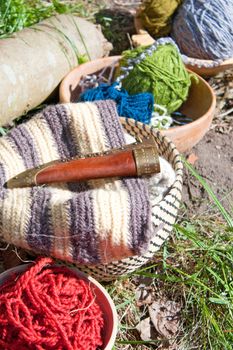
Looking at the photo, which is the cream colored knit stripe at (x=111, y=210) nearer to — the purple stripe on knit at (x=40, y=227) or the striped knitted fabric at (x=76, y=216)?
the striped knitted fabric at (x=76, y=216)

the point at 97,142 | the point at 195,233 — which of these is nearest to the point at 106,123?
the point at 97,142

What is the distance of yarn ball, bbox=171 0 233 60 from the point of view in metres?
2.35

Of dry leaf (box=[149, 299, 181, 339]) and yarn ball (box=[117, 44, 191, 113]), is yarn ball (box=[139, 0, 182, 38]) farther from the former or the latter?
dry leaf (box=[149, 299, 181, 339])

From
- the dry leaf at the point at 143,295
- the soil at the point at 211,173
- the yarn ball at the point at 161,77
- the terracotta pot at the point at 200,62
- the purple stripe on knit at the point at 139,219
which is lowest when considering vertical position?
the soil at the point at 211,173

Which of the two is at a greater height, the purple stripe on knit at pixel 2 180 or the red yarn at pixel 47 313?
the purple stripe on knit at pixel 2 180

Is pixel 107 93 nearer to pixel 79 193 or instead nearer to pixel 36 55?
pixel 36 55

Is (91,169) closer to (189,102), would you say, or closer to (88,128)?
(88,128)

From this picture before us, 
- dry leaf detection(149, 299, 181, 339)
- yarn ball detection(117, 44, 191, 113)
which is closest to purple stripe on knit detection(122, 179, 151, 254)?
dry leaf detection(149, 299, 181, 339)

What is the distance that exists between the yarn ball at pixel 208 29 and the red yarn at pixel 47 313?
1.43 metres

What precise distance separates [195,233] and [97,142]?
49 centimetres

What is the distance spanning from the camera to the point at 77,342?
1.20 m

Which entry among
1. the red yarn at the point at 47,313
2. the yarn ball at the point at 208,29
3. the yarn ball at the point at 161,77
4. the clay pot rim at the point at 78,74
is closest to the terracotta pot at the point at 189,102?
the clay pot rim at the point at 78,74

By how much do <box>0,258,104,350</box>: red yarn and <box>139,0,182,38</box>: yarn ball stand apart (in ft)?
5.12

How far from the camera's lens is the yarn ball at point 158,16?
2.48m
